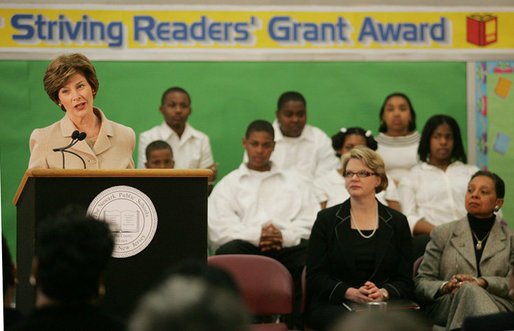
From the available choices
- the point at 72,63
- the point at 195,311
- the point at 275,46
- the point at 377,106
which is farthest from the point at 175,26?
the point at 195,311

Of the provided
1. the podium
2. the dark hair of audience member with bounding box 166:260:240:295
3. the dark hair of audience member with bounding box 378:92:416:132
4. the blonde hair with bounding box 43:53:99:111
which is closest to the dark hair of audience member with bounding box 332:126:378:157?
the dark hair of audience member with bounding box 378:92:416:132

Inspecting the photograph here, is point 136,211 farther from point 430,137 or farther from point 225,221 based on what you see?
point 430,137

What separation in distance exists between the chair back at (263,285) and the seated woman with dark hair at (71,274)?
8.35 feet

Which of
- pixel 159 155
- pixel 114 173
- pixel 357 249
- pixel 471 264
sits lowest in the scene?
pixel 471 264

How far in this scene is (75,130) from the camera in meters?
3.48

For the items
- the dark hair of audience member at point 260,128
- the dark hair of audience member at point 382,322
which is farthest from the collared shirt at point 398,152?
the dark hair of audience member at point 382,322

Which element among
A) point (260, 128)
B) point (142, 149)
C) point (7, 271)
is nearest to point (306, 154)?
point (260, 128)

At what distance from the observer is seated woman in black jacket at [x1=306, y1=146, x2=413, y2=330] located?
4.54 meters

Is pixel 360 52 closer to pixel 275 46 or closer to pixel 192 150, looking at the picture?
pixel 275 46

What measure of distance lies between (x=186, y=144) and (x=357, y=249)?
256 centimetres

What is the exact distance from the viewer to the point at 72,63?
3592 mm

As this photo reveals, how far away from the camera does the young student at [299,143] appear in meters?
6.68

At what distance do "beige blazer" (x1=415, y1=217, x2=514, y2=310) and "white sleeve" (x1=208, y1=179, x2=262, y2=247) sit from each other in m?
1.39

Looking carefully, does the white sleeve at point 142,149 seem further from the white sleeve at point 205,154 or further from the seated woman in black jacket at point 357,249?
the seated woman in black jacket at point 357,249
